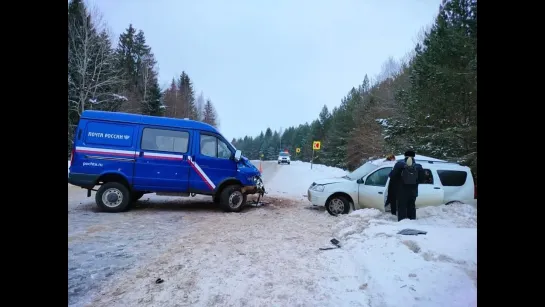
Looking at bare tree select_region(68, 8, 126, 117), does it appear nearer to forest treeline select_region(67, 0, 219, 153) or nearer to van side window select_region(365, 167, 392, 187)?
forest treeline select_region(67, 0, 219, 153)

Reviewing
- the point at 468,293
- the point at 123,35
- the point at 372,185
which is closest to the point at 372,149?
the point at 372,185

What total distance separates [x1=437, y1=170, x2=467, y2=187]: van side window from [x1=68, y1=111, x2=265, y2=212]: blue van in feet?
17.8

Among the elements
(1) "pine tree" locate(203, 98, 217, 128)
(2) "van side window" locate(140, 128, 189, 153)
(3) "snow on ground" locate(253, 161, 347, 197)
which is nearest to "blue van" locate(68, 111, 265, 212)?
(2) "van side window" locate(140, 128, 189, 153)

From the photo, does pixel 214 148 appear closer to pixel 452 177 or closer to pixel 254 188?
pixel 254 188

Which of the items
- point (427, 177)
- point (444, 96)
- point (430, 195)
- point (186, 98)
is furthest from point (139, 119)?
point (186, 98)

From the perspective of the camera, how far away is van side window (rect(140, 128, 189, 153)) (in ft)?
25.5

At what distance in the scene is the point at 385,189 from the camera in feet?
25.3

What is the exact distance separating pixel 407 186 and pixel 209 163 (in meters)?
5.13

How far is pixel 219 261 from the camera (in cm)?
418
